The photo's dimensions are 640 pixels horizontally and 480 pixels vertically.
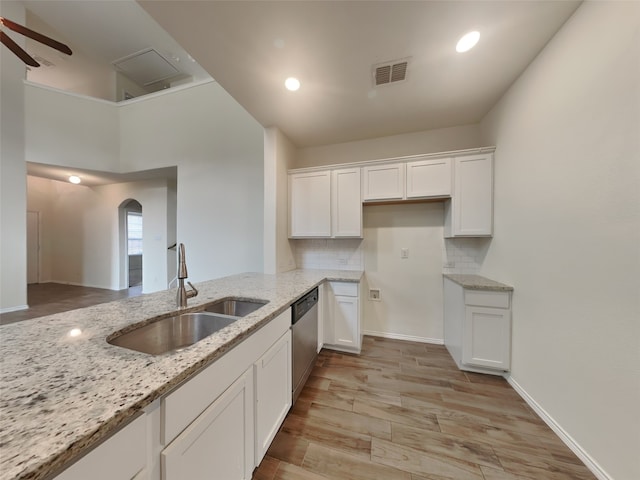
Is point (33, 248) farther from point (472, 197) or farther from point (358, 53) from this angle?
point (472, 197)

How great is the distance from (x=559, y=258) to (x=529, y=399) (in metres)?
1.16

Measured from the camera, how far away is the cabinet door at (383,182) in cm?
260

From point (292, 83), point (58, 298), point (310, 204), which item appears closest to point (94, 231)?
point (58, 298)

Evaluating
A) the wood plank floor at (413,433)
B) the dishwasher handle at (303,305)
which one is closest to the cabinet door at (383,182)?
the dishwasher handle at (303,305)

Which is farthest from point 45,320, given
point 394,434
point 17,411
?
point 394,434

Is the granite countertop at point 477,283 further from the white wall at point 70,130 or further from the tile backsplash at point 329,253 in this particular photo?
the white wall at point 70,130

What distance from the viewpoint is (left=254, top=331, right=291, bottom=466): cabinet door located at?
3.92ft

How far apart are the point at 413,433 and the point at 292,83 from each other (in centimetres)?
288

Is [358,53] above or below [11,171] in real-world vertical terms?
above

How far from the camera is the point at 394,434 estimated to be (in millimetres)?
1522

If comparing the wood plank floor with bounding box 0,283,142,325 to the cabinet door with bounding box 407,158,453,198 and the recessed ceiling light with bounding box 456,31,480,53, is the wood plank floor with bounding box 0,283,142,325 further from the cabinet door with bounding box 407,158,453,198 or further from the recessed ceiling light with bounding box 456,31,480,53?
the recessed ceiling light with bounding box 456,31,480,53

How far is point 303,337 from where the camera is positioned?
1.87 meters

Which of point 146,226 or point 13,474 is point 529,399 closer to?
point 13,474

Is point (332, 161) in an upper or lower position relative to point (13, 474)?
upper
